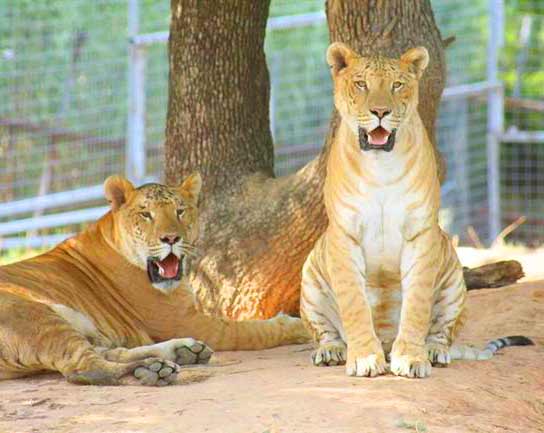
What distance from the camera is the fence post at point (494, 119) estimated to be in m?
13.1

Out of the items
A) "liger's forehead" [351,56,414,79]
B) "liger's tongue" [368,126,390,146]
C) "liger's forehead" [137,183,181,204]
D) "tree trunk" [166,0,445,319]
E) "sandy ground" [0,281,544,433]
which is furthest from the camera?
"tree trunk" [166,0,445,319]

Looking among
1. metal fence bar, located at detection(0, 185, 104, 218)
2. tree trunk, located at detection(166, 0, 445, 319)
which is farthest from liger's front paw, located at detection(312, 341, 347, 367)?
metal fence bar, located at detection(0, 185, 104, 218)

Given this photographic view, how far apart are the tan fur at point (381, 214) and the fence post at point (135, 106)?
536 cm

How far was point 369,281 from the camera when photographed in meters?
5.80

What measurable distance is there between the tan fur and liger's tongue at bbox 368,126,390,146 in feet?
0.14

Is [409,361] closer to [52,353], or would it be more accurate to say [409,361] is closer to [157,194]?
[52,353]

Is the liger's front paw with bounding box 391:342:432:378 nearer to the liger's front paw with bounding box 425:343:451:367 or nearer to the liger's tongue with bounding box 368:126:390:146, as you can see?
the liger's front paw with bounding box 425:343:451:367

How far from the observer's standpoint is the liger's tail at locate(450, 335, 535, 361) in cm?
591

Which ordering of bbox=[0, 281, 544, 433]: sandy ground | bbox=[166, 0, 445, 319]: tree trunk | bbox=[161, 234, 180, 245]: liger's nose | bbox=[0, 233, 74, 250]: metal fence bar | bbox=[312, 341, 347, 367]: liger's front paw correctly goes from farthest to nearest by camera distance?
1. bbox=[0, 233, 74, 250]: metal fence bar
2. bbox=[166, 0, 445, 319]: tree trunk
3. bbox=[161, 234, 180, 245]: liger's nose
4. bbox=[312, 341, 347, 367]: liger's front paw
5. bbox=[0, 281, 544, 433]: sandy ground

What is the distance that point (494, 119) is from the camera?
43.4 ft

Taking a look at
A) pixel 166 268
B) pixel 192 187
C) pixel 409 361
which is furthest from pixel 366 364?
pixel 192 187

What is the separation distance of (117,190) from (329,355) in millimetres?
1510

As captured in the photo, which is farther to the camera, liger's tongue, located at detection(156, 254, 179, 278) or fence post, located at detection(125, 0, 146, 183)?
fence post, located at detection(125, 0, 146, 183)

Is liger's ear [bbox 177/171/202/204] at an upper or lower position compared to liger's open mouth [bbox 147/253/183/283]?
upper
